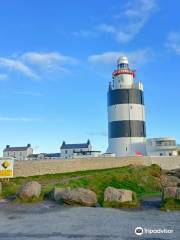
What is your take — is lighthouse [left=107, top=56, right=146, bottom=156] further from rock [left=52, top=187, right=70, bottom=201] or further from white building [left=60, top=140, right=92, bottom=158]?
white building [left=60, top=140, right=92, bottom=158]

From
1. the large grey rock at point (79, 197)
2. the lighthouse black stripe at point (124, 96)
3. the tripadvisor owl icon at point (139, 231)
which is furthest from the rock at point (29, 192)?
the lighthouse black stripe at point (124, 96)

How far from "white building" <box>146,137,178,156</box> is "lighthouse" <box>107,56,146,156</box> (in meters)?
3.36

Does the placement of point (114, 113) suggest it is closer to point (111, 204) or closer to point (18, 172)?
point (18, 172)

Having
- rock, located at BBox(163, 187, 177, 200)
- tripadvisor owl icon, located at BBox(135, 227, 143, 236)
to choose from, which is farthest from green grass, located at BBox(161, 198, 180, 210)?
tripadvisor owl icon, located at BBox(135, 227, 143, 236)

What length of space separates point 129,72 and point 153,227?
37.7 m

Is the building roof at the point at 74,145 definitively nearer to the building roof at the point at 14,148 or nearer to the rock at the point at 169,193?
the building roof at the point at 14,148

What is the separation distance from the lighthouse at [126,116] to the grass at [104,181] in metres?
10.4

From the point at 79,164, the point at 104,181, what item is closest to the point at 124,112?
the point at 79,164

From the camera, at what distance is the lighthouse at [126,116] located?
46.6 meters

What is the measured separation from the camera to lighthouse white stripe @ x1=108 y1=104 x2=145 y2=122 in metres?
47.1

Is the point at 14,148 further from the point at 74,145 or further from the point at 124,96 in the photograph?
the point at 124,96

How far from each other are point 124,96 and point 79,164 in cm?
1471

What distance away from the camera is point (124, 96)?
48.0 m

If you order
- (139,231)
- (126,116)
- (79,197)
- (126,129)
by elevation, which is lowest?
(139,231)
